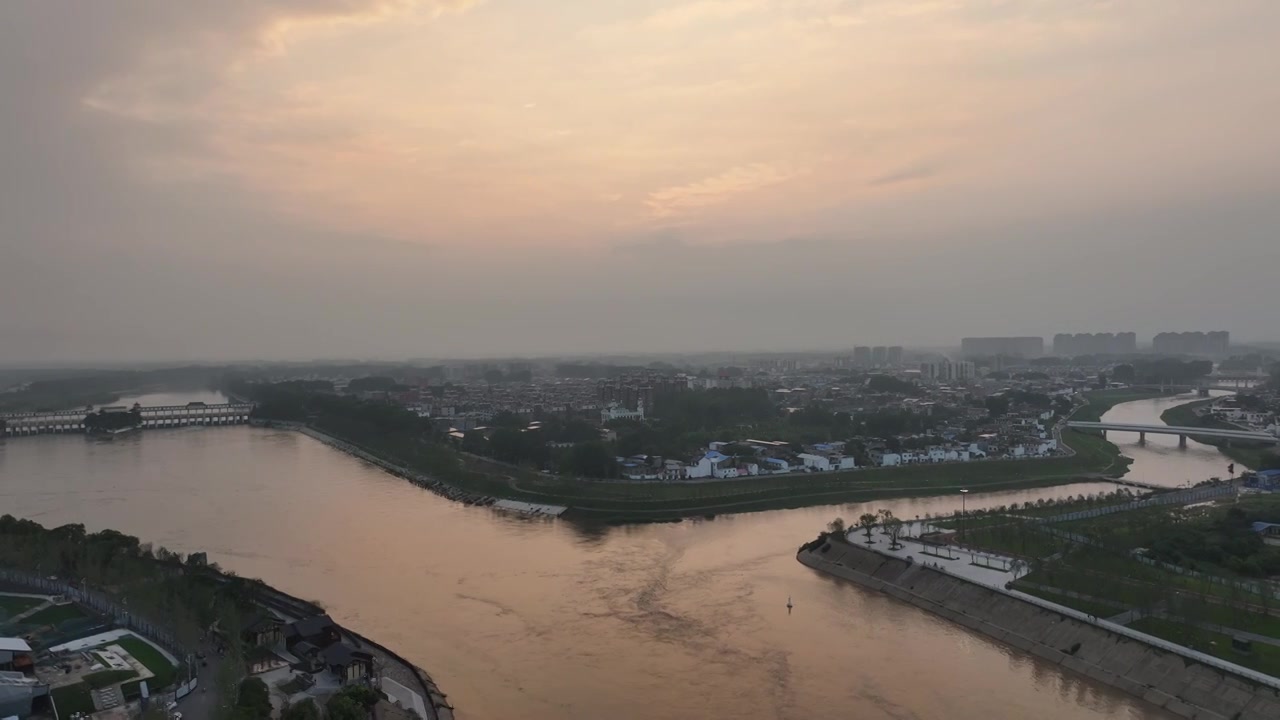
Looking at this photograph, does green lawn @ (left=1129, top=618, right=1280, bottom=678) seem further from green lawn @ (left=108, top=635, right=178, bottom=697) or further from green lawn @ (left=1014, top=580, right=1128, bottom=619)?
green lawn @ (left=108, top=635, right=178, bottom=697)

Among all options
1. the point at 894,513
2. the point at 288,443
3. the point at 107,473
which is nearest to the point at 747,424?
the point at 894,513

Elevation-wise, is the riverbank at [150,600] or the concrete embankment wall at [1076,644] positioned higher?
the riverbank at [150,600]

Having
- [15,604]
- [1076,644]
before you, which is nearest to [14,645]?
[15,604]

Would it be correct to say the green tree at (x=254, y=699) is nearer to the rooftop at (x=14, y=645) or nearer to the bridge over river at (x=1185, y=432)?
the rooftop at (x=14, y=645)

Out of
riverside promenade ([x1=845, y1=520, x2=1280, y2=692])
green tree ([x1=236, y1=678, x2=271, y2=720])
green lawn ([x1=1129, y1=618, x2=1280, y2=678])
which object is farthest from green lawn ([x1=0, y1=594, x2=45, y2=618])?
green lawn ([x1=1129, y1=618, x2=1280, y2=678])

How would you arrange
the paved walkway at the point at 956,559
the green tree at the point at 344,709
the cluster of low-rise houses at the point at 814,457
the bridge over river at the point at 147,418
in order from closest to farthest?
the green tree at the point at 344,709 < the paved walkway at the point at 956,559 < the cluster of low-rise houses at the point at 814,457 < the bridge over river at the point at 147,418

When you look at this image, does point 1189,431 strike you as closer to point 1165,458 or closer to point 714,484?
point 1165,458

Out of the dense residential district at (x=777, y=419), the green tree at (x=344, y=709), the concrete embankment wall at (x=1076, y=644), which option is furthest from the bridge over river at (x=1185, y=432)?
the green tree at (x=344, y=709)
